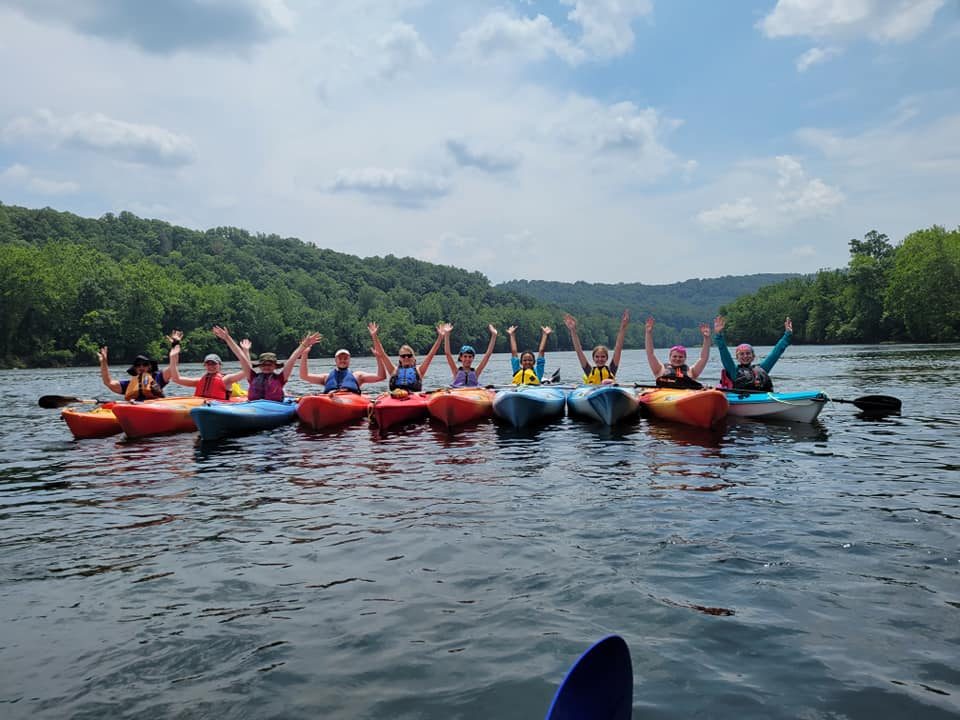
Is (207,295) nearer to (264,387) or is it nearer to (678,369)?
(264,387)

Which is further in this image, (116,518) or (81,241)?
(81,241)

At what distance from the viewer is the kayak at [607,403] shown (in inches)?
503

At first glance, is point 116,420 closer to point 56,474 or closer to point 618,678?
point 56,474

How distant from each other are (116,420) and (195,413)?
2594mm

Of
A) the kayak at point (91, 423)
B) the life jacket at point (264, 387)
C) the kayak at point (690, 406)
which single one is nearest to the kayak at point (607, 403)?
the kayak at point (690, 406)

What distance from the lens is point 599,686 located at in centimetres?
250

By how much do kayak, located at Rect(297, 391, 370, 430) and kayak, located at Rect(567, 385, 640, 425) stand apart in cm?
458

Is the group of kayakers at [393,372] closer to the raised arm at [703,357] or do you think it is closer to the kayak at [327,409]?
the raised arm at [703,357]

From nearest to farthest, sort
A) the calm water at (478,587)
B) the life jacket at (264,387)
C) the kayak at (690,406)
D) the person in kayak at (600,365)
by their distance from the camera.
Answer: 1. the calm water at (478,587)
2. the kayak at (690,406)
3. the life jacket at (264,387)
4. the person in kayak at (600,365)

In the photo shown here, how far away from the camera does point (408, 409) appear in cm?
1398

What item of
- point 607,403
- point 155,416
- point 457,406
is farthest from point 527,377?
point 155,416

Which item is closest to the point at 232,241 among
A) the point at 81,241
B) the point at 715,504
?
the point at 81,241

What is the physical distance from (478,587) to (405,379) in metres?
10.9

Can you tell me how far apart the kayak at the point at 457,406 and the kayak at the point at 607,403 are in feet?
6.74
